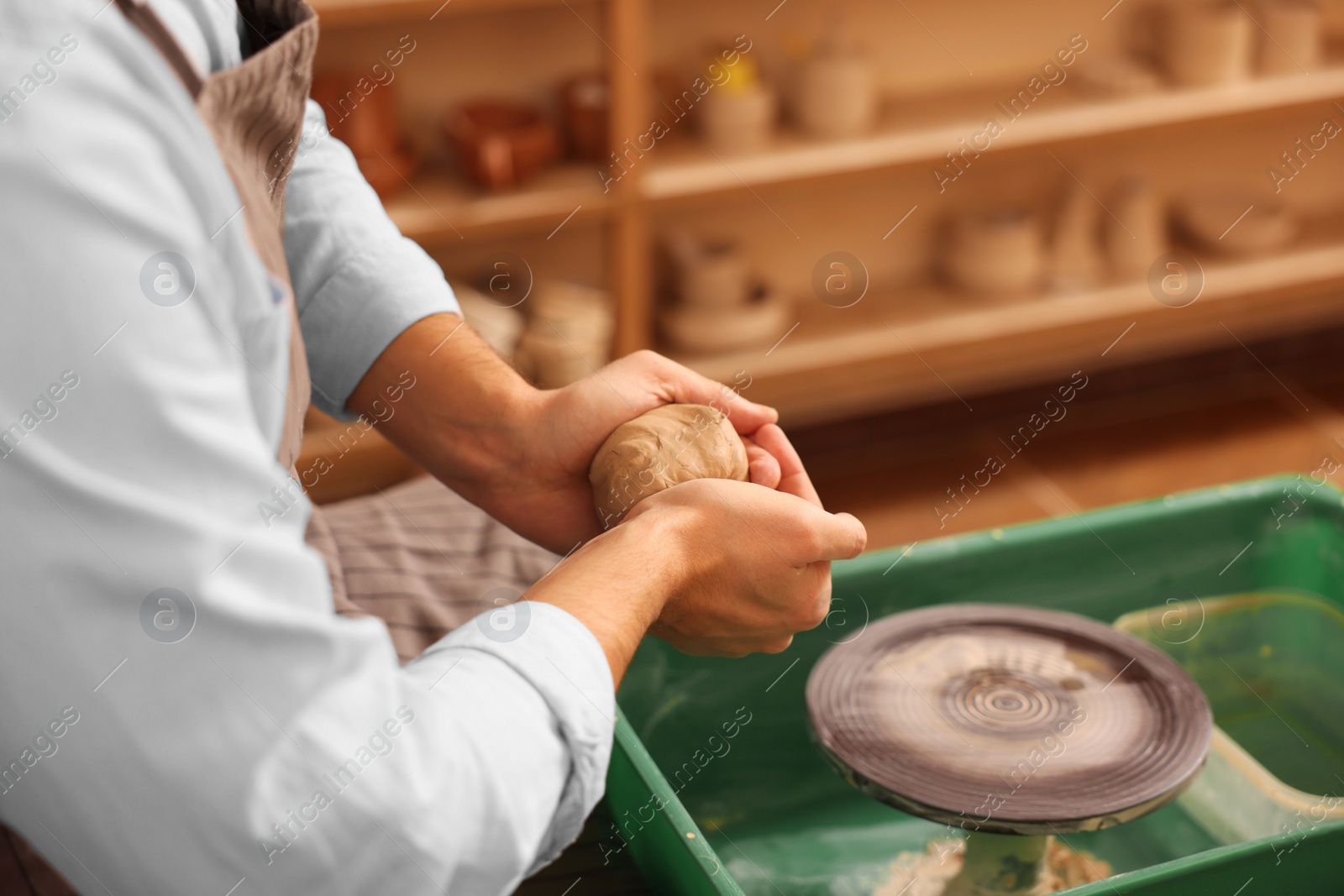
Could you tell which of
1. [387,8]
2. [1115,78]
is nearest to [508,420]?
[387,8]

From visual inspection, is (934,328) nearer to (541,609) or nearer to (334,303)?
(334,303)

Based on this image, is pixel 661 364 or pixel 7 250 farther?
pixel 661 364

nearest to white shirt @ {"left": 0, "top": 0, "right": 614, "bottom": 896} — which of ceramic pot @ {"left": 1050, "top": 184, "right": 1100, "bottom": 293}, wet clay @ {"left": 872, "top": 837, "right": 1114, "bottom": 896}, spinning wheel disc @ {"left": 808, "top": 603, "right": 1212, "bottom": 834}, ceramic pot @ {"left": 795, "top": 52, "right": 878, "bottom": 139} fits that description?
spinning wheel disc @ {"left": 808, "top": 603, "right": 1212, "bottom": 834}

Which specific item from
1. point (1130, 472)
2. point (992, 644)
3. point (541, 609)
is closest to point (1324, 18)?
point (1130, 472)

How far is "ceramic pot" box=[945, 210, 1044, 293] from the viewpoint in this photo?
2707mm

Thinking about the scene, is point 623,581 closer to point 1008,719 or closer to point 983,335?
point 1008,719

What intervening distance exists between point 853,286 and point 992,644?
64.5 inches

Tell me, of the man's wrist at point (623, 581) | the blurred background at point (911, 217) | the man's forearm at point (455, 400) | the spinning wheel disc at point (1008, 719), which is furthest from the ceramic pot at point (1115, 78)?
the man's wrist at point (623, 581)

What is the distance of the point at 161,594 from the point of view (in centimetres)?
59

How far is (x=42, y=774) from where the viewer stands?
61 centimetres

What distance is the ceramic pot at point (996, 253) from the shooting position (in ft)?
8.88

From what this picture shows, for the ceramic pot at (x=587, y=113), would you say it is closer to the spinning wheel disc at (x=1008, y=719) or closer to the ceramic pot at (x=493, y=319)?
the ceramic pot at (x=493, y=319)

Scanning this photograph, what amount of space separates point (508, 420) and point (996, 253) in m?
1.82

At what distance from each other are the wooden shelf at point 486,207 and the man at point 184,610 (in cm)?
151
